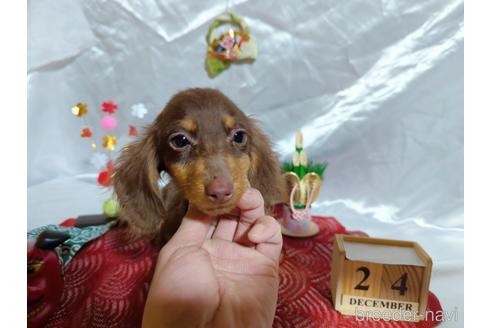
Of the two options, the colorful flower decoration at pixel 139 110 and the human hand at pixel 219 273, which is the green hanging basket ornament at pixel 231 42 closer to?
the colorful flower decoration at pixel 139 110

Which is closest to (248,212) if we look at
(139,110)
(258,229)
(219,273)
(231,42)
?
(258,229)

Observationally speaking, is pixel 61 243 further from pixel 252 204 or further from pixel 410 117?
pixel 410 117

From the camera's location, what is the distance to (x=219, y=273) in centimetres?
126

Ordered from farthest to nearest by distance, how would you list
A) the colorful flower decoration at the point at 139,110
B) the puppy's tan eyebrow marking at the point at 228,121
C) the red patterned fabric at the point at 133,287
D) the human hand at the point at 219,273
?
the colorful flower decoration at the point at 139,110, the red patterned fabric at the point at 133,287, the puppy's tan eyebrow marking at the point at 228,121, the human hand at the point at 219,273

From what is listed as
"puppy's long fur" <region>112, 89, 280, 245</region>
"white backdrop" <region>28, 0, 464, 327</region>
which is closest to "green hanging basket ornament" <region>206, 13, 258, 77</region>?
"white backdrop" <region>28, 0, 464, 327</region>

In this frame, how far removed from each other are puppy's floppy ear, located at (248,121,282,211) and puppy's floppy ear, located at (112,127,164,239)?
36 centimetres

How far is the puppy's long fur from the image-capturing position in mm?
1229

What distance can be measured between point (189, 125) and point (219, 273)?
49cm

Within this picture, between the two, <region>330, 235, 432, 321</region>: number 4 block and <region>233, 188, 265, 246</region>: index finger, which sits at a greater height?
<region>233, 188, 265, 246</region>: index finger

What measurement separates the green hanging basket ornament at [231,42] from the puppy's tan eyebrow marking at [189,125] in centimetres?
A: 135

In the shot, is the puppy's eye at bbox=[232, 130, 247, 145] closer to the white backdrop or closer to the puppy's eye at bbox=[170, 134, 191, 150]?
the puppy's eye at bbox=[170, 134, 191, 150]

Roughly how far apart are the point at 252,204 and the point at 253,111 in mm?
1506

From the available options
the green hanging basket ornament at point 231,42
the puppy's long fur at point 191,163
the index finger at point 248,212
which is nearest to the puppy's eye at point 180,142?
the puppy's long fur at point 191,163

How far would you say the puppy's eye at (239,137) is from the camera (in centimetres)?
138
